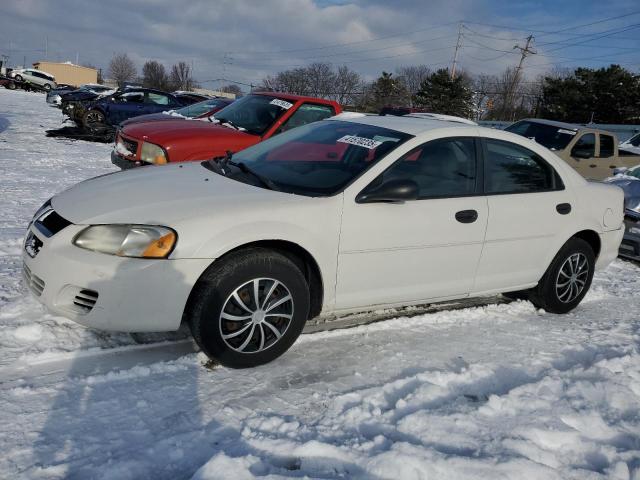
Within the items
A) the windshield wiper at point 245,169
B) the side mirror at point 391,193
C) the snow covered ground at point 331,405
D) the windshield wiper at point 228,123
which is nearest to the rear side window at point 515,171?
the side mirror at point 391,193

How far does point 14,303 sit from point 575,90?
39.8m

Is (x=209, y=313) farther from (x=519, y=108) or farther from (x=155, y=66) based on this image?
(x=155, y=66)

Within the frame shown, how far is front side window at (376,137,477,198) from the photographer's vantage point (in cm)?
371

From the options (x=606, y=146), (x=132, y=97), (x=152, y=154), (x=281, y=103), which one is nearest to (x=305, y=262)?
(x=152, y=154)

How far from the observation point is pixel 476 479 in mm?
2428

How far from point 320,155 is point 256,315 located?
138cm

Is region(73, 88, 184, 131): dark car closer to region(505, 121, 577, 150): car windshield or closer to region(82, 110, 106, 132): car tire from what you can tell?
region(82, 110, 106, 132): car tire

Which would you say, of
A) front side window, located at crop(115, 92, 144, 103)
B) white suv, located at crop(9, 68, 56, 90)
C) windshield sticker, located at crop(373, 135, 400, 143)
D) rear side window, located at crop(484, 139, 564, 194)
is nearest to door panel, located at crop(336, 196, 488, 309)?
rear side window, located at crop(484, 139, 564, 194)

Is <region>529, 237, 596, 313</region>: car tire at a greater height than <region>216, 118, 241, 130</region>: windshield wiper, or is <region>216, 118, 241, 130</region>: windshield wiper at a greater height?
<region>216, 118, 241, 130</region>: windshield wiper

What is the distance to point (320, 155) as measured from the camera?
3980 mm

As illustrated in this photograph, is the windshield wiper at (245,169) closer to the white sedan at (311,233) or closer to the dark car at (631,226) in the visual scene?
the white sedan at (311,233)

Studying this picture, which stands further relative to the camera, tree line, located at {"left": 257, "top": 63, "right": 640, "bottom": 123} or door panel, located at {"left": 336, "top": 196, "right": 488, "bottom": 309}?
tree line, located at {"left": 257, "top": 63, "right": 640, "bottom": 123}

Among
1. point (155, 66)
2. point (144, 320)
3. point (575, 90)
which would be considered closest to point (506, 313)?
point (144, 320)

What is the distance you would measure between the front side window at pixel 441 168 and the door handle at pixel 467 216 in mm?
138
